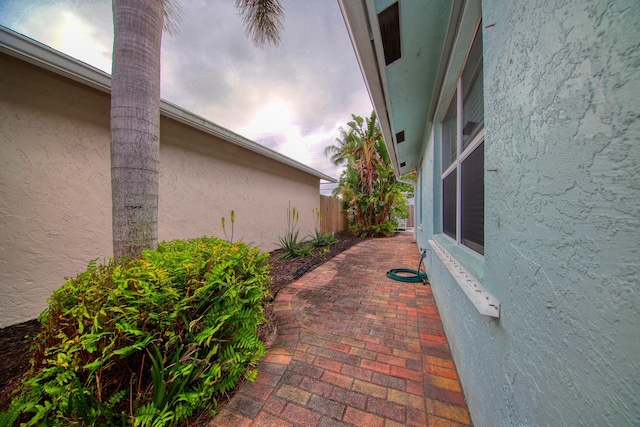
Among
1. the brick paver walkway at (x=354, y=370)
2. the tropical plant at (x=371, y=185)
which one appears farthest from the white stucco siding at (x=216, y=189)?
the tropical plant at (x=371, y=185)

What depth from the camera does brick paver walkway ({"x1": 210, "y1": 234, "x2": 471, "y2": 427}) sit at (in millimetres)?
1551

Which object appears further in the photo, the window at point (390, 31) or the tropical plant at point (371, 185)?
the tropical plant at point (371, 185)

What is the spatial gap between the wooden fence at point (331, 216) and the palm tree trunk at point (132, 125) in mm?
8508

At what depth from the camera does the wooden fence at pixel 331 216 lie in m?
10.7

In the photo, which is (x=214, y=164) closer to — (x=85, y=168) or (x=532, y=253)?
(x=85, y=168)

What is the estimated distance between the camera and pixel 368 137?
10930 mm

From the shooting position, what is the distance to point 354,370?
1958 mm

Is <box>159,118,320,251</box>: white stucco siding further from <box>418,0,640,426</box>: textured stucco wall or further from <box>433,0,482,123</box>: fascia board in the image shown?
<box>418,0,640,426</box>: textured stucco wall

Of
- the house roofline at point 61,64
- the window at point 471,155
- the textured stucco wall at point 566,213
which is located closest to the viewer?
the textured stucco wall at point 566,213

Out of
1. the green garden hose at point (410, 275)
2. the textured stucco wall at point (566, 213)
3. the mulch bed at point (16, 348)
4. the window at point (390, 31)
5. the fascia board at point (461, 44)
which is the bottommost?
the mulch bed at point (16, 348)

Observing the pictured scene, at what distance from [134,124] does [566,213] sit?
2.82m

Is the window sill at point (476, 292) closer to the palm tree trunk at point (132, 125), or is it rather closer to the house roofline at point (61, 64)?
the palm tree trunk at point (132, 125)

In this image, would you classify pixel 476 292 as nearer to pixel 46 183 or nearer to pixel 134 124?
pixel 134 124

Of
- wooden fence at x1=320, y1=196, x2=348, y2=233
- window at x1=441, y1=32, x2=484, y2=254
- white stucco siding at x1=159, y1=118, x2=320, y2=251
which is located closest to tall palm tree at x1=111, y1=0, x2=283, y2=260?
white stucco siding at x1=159, y1=118, x2=320, y2=251
